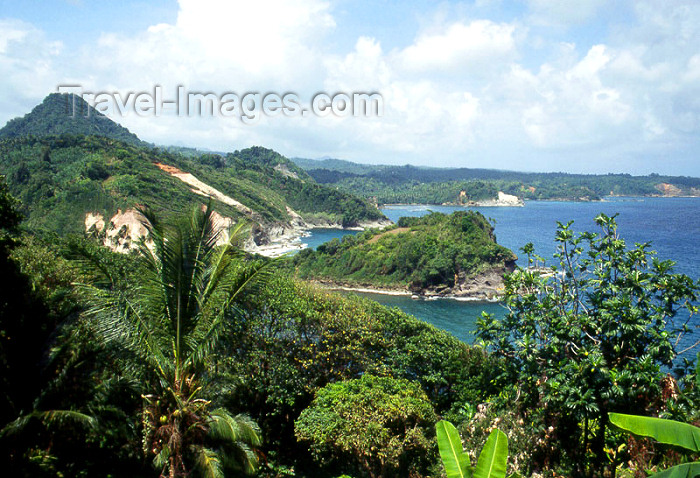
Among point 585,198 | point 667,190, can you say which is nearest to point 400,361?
point 585,198

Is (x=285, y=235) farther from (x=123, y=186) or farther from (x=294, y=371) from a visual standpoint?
(x=294, y=371)

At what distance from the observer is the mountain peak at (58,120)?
453 feet

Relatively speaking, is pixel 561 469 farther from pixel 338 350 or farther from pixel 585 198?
pixel 585 198

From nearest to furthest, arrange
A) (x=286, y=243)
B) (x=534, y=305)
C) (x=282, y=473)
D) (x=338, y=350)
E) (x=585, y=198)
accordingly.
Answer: (x=534, y=305) < (x=282, y=473) < (x=338, y=350) < (x=286, y=243) < (x=585, y=198)

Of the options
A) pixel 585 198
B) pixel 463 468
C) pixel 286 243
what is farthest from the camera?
pixel 585 198

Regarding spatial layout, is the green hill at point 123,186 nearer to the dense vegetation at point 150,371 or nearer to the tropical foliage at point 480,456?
the dense vegetation at point 150,371

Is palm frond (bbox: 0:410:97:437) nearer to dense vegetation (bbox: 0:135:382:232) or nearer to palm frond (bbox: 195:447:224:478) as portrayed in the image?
palm frond (bbox: 195:447:224:478)

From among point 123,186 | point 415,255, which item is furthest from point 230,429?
point 123,186

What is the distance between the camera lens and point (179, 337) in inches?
273

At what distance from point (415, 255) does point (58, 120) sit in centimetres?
13497

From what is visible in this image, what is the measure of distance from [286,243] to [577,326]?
8426cm

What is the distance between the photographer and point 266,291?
11.2 m

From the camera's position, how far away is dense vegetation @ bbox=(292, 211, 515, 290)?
185 ft

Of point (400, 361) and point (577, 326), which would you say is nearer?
point (577, 326)
